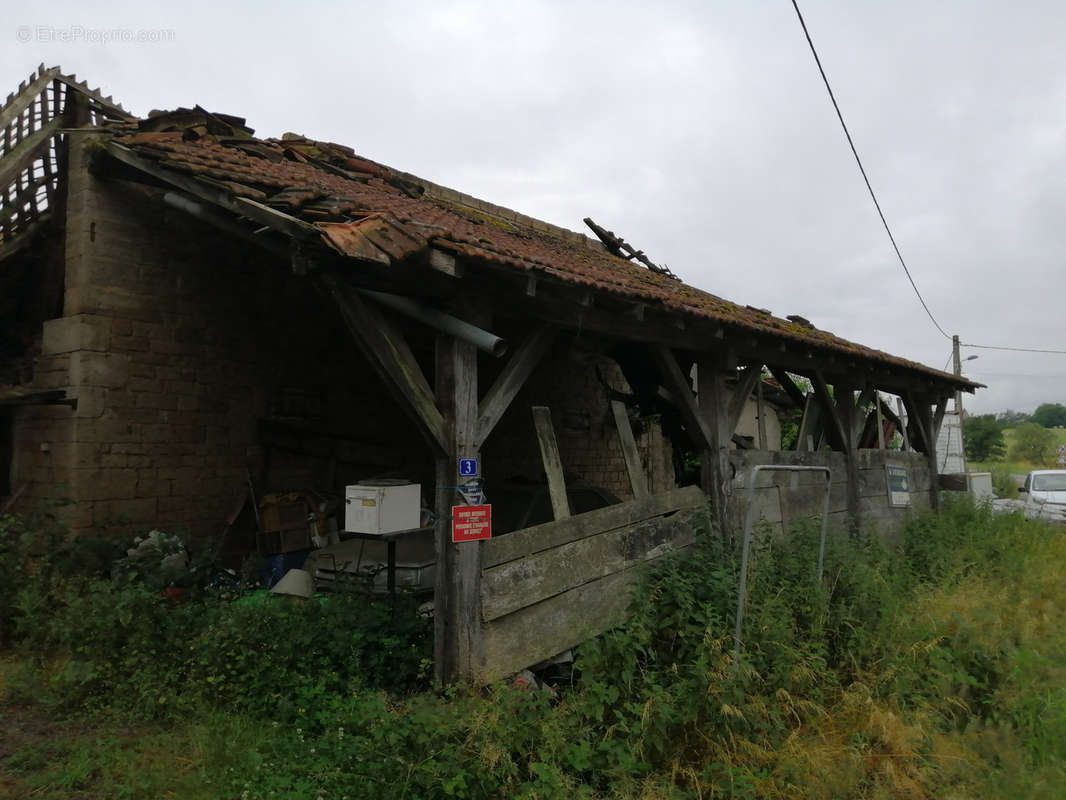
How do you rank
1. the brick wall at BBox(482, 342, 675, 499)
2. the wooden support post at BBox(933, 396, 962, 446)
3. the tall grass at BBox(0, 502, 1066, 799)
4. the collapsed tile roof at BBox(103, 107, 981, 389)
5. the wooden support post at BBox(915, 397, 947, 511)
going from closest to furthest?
1. the tall grass at BBox(0, 502, 1066, 799)
2. the collapsed tile roof at BBox(103, 107, 981, 389)
3. the brick wall at BBox(482, 342, 675, 499)
4. the wooden support post at BBox(915, 397, 947, 511)
5. the wooden support post at BBox(933, 396, 962, 446)

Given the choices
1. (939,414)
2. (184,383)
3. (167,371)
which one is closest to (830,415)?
(939,414)

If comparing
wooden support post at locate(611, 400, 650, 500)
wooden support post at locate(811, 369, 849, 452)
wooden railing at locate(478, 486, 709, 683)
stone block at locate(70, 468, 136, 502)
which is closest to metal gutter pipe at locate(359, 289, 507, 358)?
wooden railing at locate(478, 486, 709, 683)

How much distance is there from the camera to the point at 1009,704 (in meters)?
4.95

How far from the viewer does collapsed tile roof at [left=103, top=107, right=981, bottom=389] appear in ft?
12.5

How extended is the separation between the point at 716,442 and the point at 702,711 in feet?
8.99

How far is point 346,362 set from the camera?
8.16 m

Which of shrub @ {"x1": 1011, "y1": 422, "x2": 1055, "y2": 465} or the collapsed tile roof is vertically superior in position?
the collapsed tile roof

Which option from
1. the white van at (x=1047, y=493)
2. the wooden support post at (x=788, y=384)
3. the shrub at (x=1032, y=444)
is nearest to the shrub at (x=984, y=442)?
the shrub at (x=1032, y=444)

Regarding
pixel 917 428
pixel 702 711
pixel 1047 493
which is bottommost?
pixel 702 711

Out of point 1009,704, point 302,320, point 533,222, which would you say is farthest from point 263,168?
point 1009,704

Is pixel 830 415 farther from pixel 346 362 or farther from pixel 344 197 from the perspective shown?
pixel 344 197

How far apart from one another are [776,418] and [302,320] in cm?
1222

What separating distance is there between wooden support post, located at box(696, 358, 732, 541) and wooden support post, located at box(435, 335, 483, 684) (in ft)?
9.14

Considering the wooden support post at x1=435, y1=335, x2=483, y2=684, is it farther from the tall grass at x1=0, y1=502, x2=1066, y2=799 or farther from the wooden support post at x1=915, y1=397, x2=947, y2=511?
the wooden support post at x1=915, y1=397, x2=947, y2=511
